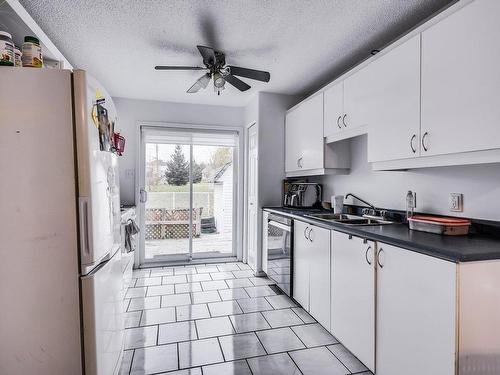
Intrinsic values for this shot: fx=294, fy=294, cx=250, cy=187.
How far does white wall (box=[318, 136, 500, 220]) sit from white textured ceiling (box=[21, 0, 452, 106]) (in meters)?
0.95

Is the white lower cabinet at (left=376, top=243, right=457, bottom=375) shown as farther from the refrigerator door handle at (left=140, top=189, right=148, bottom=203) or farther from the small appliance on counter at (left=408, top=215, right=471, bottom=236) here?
the refrigerator door handle at (left=140, top=189, right=148, bottom=203)

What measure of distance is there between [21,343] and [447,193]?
2.57 meters

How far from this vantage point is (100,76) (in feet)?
10.8

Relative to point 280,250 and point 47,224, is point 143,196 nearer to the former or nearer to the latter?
point 280,250

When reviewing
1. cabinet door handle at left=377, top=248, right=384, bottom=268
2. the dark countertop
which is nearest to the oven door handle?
the dark countertop

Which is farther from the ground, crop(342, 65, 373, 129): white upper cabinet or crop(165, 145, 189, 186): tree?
crop(342, 65, 373, 129): white upper cabinet

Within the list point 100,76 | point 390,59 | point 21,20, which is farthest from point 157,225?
point 390,59

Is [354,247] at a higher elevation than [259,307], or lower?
higher

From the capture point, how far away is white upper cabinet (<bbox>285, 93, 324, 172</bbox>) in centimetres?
308

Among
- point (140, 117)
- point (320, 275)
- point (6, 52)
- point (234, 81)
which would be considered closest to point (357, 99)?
point (234, 81)

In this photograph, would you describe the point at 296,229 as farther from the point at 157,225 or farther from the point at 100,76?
the point at 100,76

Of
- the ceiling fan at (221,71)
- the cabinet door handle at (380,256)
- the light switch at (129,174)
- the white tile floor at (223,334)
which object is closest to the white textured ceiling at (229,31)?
the ceiling fan at (221,71)

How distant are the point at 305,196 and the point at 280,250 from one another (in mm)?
741

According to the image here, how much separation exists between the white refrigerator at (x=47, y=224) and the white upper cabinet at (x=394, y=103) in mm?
1857
